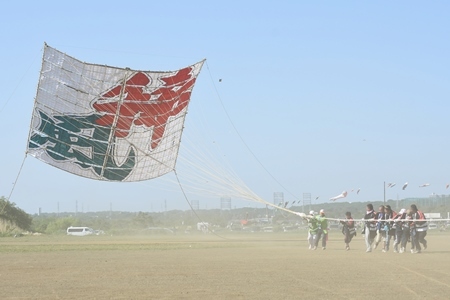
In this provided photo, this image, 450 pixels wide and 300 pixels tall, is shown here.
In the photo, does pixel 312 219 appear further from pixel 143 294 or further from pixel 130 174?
pixel 143 294

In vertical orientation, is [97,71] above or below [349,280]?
above

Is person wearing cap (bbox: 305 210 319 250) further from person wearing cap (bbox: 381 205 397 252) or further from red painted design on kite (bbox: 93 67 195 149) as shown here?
red painted design on kite (bbox: 93 67 195 149)

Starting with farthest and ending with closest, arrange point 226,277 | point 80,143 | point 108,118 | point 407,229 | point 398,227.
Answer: point 80,143 < point 108,118 < point 398,227 < point 407,229 < point 226,277

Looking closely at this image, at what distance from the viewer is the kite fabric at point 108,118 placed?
26.4 meters

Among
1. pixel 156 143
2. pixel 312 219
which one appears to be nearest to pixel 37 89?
pixel 156 143

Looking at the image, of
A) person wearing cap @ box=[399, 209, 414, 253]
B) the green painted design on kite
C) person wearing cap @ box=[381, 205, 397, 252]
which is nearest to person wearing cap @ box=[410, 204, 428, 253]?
person wearing cap @ box=[399, 209, 414, 253]

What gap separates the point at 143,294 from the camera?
1250cm

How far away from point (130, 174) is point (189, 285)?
1638 centimetres

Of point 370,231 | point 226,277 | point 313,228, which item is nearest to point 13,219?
point 313,228

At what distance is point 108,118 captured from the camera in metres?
27.5

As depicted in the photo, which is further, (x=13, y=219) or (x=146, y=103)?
(x=13, y=219)

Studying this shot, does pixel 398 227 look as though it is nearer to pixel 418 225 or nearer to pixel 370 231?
pixel 418 225

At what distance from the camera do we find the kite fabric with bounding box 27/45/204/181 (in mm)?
26391

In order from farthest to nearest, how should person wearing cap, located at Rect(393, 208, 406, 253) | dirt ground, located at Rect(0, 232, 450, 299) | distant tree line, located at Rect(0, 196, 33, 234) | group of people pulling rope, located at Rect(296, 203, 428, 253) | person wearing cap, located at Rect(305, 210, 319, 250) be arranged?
distant tree line, located at Rect(0, 196, 33, 234) < person wearing cap, located at Rect(305, 210, 319, 250) < person wearing cap, located at Rect(393, 208, 406, 253) < group of people pulling rope, located at Rect(296, 203, 428, 253) < dirt ground, located at Rect(0, 232, 450, 299)
